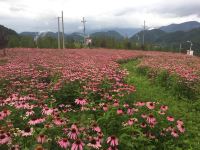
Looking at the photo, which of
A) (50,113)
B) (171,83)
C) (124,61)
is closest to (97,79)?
(171,83)

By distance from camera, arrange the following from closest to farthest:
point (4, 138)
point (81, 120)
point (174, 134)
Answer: point (4, 138), point (174, 134), point (81, 120)

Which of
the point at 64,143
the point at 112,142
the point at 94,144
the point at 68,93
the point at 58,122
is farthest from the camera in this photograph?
the point at 68,93

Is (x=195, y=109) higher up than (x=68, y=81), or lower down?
lower down

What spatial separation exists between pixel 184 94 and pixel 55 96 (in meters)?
5.76

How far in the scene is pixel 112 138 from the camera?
235 inches

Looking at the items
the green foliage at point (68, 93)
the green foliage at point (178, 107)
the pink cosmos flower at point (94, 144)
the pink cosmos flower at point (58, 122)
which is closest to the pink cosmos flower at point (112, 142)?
the pink cosmos flower at point (94, 144)

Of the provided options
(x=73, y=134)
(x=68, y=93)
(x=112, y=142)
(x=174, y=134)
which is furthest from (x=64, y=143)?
(x=68, y=93)

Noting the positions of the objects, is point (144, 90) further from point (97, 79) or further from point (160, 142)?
point (160, 142)

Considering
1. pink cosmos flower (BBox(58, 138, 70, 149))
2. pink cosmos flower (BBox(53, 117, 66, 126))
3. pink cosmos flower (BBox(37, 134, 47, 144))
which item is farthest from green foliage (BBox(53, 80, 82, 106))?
pink cosmos flower (BBox(58, 138, 70, 149))

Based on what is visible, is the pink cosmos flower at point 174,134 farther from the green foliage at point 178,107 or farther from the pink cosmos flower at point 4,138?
the pink cosmos flower at point 4,138

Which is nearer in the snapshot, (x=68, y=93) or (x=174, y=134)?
(x=174, y=134)

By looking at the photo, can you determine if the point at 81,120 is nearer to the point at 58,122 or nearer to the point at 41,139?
the point at 58,122

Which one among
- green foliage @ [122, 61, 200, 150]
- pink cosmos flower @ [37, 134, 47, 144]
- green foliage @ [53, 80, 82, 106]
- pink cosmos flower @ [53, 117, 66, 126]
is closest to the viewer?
pink cosmos flower @ [37, 134, 47, 144]

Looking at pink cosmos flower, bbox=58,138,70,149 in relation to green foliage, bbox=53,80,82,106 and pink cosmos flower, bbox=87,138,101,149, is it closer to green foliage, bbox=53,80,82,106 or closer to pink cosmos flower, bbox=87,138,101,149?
pink cosmos flower, bbox=87,138,101,149
